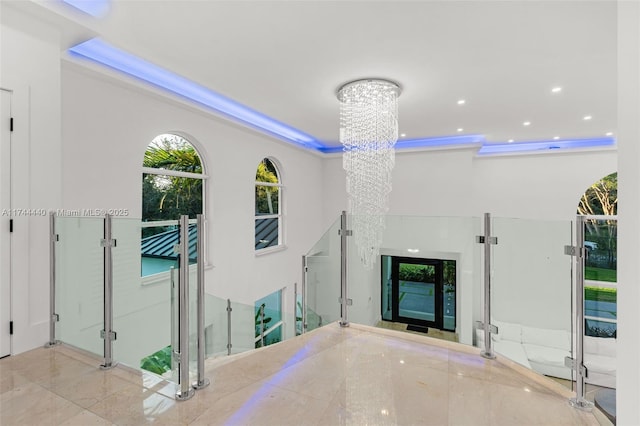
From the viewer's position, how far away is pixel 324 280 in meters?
3.76

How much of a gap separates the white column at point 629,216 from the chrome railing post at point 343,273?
252cm

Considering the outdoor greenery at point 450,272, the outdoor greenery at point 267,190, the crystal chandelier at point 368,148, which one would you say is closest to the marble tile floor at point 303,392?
the outdoor greenery at point 450,272

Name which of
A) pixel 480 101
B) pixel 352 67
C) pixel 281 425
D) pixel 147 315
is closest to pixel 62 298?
pixel 147 315

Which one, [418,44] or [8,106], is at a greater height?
[418,44]

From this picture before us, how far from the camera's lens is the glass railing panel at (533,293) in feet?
7.22

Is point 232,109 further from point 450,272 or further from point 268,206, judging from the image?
point 450,272

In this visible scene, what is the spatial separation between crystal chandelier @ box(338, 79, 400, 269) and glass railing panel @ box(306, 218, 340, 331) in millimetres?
300

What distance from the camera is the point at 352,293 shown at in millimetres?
3393

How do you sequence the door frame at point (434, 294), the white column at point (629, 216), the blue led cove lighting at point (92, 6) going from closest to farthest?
the white column at point (629, 216) < the blue led cove lighting at point (92, 6) < the door frame at point (434, 294)

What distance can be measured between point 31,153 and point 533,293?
4228mm

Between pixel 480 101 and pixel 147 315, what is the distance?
506 cm

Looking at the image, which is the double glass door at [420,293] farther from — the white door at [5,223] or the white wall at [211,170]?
the white door at [5,223]

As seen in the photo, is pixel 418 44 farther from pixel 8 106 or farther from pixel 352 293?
pixel 8 106

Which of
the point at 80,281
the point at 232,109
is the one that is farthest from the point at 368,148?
the point at 80,281
